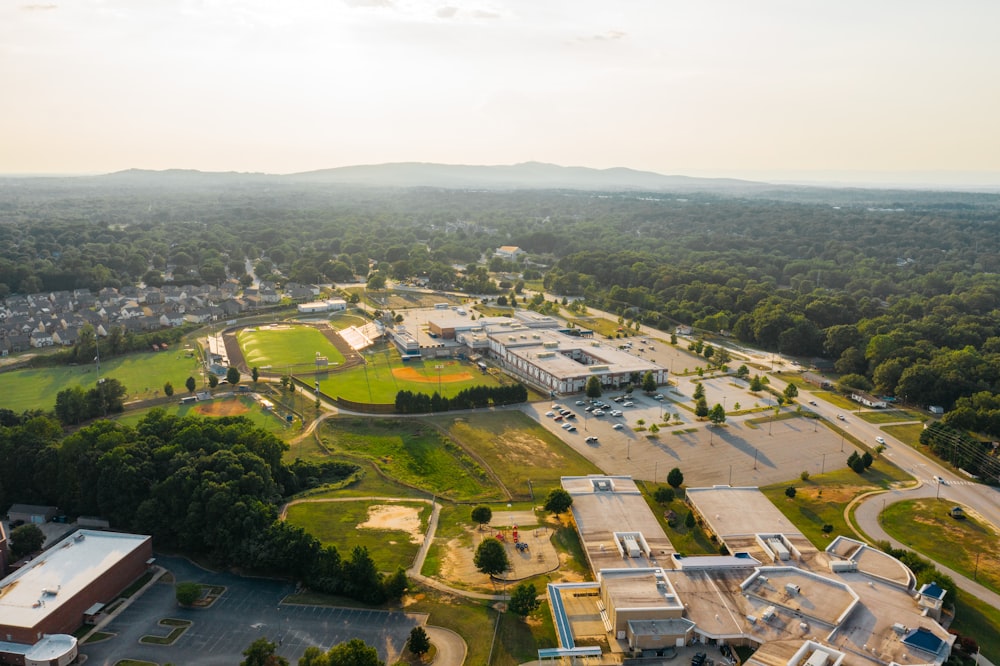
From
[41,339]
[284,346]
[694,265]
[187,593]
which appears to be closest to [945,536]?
[187,593]

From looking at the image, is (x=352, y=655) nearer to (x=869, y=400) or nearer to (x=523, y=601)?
(x=523, y=601)

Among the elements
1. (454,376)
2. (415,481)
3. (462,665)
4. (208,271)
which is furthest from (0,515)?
(208,271)

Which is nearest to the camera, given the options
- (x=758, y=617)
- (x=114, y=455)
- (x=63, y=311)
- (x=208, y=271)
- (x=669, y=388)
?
(x=758, y=617)

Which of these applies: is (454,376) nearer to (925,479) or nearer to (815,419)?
(815,419)

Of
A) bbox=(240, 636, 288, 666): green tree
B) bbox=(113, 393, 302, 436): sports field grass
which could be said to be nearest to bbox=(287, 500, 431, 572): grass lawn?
bbox=(240, 636, 288, 666): green tree

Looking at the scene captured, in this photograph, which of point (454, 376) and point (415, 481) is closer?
point (415, 481)

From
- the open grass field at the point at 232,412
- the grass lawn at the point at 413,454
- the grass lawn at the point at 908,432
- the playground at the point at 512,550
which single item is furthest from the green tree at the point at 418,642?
the grass lawn at the point at 908,432

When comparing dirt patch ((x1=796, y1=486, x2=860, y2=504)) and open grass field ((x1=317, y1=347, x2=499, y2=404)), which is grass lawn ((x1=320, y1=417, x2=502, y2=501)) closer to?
open grass field ((x1=317, y1=347, x2=499, y2=404))

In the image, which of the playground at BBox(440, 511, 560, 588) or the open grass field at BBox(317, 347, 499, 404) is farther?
the open grass field at BBox(317, 347, 499, 404)
